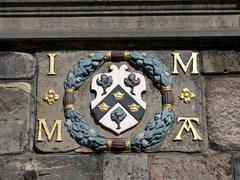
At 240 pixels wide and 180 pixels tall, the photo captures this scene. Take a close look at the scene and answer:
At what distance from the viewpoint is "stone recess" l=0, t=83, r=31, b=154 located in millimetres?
4930

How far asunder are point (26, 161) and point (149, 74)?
0.90 meters

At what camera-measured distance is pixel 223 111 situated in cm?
493

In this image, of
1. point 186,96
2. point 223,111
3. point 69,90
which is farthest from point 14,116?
point 223,111

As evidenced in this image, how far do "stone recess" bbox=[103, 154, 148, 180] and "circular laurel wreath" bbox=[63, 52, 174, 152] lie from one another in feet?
0.16

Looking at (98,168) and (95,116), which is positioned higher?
(95,116)

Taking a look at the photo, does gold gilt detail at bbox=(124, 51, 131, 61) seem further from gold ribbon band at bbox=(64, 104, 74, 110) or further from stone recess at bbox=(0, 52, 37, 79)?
stone recess at bbox=(0, 52, 37, 79)

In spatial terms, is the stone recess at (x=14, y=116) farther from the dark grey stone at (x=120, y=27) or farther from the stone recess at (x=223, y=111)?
the stone recess at (x=223, y=111)

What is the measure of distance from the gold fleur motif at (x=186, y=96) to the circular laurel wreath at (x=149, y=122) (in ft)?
0.21

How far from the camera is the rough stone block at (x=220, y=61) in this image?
198 inches

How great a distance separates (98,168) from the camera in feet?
15.9

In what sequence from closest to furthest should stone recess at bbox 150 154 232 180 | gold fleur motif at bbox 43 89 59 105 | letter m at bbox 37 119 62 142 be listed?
stone recess at bbox 150 154 232 180 → letter m at bbox 37 119 62 142 → gold fleur motif at bbox 43 89 59 105

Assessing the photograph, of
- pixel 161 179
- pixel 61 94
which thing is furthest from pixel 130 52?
pixel 161 179

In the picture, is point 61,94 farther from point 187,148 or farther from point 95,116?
point 187,148

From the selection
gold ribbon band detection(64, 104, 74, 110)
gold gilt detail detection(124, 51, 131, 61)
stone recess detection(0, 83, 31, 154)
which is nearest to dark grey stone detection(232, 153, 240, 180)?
gold gilt detail detection(124, 51, 131, 61)
